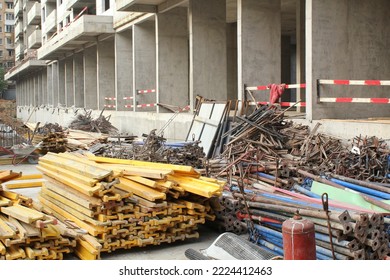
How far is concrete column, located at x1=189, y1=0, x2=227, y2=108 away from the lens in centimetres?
1898

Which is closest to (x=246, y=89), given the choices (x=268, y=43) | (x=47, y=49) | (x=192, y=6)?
(x=268, y=43)

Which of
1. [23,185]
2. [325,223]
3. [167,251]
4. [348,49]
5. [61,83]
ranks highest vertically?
[61,83]

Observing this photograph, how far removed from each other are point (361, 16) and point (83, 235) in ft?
31.5

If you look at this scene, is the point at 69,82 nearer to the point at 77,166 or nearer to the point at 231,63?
the point at 231,63

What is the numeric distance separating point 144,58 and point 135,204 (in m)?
17.9

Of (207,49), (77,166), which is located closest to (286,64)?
(207,49)

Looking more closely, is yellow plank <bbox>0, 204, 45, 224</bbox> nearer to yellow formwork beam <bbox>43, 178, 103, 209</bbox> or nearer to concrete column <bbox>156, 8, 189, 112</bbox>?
yellow formwork beam <bbox>43, 178, 103, 209</bbox>

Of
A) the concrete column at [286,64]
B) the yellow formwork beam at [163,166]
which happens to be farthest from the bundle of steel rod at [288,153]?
the concrete column at [286,64]

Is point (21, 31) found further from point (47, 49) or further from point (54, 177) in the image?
point (54, 177)

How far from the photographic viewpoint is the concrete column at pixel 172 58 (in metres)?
21.6

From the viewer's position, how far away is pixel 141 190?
7199 millimetres

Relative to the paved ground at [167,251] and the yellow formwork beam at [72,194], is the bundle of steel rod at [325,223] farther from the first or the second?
the yellow formwork beam at [72,194]

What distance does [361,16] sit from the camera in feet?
43.1

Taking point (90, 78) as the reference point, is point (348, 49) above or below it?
below
